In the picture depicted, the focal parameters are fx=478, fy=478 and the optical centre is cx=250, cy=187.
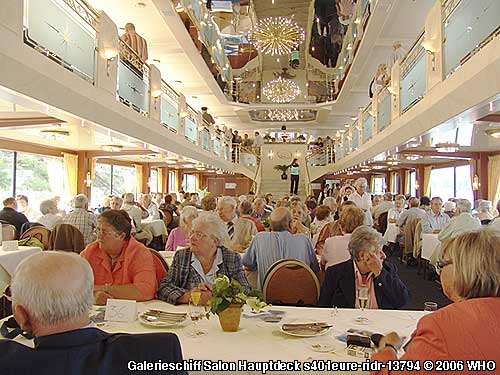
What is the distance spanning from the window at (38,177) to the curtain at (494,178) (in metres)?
13.2

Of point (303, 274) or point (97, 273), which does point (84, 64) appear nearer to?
point (97, 273)

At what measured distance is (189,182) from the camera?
101 ft

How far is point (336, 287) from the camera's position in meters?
3.58

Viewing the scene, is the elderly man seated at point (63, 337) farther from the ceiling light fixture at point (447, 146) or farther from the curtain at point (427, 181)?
the curtain at point (427, 181)

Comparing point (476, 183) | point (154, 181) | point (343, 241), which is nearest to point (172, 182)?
point (154, 181)

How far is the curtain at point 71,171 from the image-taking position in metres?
14.5

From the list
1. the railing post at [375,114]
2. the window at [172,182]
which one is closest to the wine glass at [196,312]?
the railing post at [375,114]

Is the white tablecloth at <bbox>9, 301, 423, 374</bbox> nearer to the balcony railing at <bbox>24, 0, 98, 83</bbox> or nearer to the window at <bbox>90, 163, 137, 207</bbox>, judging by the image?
the balcony railing at <bbox>24, 0, 98, 83</bbox>

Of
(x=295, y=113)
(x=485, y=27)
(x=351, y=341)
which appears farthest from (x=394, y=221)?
(x=295, y=113)

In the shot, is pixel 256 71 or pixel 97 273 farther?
pixel 256 71

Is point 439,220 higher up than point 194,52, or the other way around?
point 194,52

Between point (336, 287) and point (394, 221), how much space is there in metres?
9.36

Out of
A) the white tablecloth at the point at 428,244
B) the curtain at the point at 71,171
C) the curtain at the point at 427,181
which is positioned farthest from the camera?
the curtain at the point at 427,181

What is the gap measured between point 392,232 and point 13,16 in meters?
9.85
